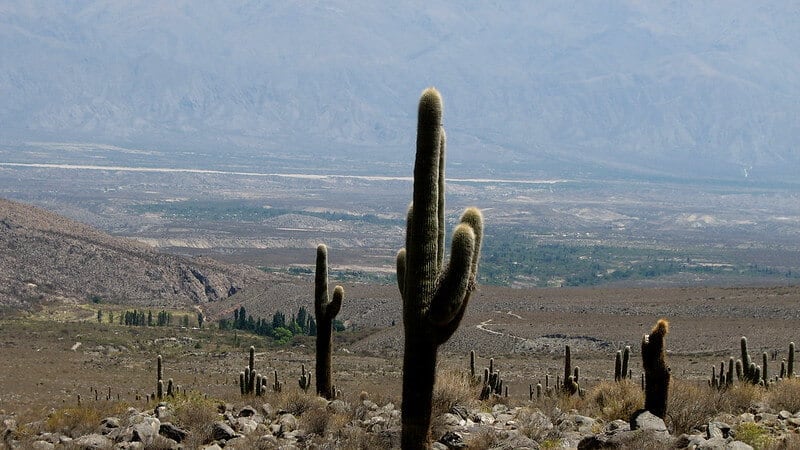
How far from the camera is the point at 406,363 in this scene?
15625 mm

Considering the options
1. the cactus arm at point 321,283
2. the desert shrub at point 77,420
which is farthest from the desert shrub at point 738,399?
the desert shrub at point 77,420

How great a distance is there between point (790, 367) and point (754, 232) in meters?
140

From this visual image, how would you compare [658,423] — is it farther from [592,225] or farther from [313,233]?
[592,225]

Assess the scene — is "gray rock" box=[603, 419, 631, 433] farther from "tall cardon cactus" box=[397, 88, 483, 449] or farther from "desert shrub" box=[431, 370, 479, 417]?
"desert shrub" box=[431, 370, 479, 417]

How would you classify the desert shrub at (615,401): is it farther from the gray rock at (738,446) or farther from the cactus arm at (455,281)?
the cactus arm at (455,281)

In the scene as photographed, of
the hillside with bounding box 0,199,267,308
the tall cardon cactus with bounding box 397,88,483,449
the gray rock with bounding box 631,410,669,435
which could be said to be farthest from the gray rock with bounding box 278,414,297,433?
the hillside with bounding box 0,199,267,308

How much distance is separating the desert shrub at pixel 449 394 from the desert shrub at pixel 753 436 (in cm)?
483

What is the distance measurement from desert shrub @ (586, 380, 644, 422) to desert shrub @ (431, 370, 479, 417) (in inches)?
80.6

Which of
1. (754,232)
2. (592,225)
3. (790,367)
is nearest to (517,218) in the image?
(592,225)

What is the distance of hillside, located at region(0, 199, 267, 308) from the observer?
66688mm

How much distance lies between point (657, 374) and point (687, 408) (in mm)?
889

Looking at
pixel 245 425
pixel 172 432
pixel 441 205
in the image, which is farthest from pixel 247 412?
pixel 441 205

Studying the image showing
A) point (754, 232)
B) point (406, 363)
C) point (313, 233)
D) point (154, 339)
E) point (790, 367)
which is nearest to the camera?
point (406, 363)

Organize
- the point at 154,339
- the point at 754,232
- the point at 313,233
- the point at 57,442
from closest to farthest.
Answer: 1. the point at 57,442
2. the point at 154,339
3. the point at 313,233
4. the point at 754,232
